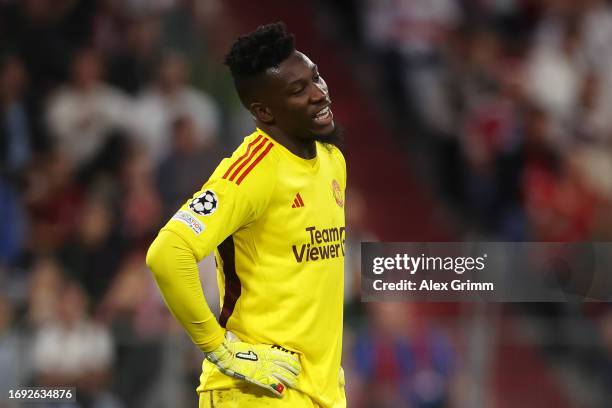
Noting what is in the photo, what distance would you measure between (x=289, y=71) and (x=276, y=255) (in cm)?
66

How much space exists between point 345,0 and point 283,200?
7.76 meters

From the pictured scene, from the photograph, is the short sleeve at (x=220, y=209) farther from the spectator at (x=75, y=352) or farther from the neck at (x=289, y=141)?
the spectator at (x=75, y=352)

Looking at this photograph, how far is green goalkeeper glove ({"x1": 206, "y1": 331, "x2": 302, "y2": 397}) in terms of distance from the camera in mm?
4648

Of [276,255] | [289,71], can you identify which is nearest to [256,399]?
[276,255]

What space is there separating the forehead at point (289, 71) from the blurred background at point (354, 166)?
3.02 metres

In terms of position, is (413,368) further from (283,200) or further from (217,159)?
(283,200)

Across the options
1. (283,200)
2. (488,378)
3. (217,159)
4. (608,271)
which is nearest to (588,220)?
(488,378)

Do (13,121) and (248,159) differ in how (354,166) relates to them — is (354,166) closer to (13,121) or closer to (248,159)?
(13,121)

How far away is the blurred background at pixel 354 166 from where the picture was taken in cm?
799

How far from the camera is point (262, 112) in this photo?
4.84m

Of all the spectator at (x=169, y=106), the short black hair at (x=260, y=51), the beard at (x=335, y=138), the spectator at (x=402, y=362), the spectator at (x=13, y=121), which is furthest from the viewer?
the spectator at (x=169, y=106)

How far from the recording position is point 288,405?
4.75m

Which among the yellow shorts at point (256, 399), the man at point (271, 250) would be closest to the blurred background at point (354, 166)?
the yellow shorts at point (256, 399)

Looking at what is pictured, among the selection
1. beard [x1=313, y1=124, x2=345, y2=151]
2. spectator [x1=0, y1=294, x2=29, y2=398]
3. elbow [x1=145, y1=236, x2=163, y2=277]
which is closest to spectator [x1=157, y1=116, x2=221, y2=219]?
spectator [x1=0, y1=294, x2=29, y2=398]
